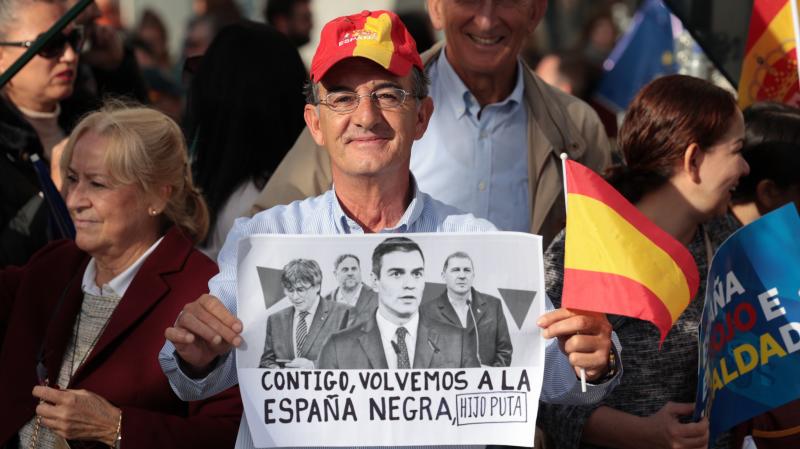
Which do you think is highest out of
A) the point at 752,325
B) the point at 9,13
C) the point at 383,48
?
the point at 383,48

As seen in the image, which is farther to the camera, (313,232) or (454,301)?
(313,232)

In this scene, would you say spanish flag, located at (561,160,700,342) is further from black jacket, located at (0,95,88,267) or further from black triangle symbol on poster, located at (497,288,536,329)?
black jacket, located at (0,95,88,267)

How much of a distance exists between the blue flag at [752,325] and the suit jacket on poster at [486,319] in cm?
90

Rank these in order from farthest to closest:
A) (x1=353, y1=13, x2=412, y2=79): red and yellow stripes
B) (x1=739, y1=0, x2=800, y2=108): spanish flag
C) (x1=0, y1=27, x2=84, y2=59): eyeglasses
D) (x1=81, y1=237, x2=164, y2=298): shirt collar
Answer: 1. (x1=0, y1=27, x2=84, y2=59): eyeglasses
2. (x1=739, y1=0, x2=800, y2=108): spanish flag
3. (x1=81, y1=237, x2=164, y2=298): shirt collar
4. (x1=353, y1=13, x2=412, y2=79): red and yellow stripes

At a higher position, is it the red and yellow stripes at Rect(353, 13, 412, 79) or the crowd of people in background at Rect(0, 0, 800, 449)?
the red and yellow stripes at Rect(353, 13, 412, 79)

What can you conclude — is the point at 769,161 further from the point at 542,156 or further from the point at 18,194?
the point at 18,194

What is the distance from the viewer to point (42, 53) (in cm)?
558

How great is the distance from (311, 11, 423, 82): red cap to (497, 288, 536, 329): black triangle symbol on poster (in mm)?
636

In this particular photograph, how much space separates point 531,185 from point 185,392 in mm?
1890

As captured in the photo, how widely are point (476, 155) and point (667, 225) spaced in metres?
0.87

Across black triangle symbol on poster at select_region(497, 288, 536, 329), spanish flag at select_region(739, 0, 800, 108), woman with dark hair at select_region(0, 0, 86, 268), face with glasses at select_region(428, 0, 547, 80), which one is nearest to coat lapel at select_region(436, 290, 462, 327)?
black triangle symbol on poster at select_region(497, 288, 536, 329)

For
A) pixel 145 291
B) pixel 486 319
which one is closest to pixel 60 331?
pixel 145 291

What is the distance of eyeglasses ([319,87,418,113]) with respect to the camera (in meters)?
3.55

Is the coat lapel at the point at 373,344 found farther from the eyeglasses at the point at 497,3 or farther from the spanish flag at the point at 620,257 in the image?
the eyeglasses at the point at 497,3
